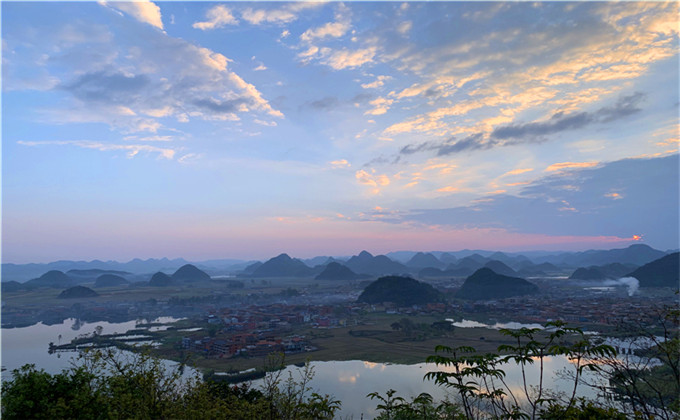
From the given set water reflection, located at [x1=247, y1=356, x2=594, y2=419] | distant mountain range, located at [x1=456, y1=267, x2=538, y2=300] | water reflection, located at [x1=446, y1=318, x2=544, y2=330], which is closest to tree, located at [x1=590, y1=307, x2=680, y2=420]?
water reflection, located at [x1=247, y1=356, x2=594, y2=419]

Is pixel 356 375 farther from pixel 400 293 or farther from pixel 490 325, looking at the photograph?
pixel 400 293

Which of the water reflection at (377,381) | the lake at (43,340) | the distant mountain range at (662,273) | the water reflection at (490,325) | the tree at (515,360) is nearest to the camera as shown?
the tree at (515,360)

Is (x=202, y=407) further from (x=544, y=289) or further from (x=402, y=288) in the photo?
(x=544, y=289)

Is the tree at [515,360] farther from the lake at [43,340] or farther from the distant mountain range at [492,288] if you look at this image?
the distant mountain range at [492,288]

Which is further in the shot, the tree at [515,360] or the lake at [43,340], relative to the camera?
the lake at [43,340]

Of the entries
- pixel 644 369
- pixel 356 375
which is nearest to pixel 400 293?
pixel 356 375

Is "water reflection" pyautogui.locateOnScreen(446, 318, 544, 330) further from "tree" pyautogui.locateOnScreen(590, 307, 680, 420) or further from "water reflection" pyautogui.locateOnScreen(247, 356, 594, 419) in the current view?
"tree" pyautogui.locateOnScreen(590, 307, 680, 420)

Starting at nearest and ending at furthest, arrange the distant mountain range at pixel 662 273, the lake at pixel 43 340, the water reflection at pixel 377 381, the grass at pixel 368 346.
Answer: the water reflection at pixel 377 381 → the grass at pixel 368 346 → the lake at pixel 43 340 → the distant mountain range at pixel 662 273

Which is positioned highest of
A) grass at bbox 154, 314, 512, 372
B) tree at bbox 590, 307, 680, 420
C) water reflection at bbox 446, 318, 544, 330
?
tree at bbox 590, 307, 680, 420

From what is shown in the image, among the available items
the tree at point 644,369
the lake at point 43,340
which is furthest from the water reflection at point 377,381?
the lake at point 43,340

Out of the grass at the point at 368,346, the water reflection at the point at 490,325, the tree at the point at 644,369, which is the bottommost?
the water reflection at the point at 490,325

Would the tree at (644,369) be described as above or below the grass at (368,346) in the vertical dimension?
above
